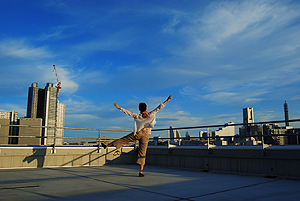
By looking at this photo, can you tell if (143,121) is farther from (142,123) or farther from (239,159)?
(239,159)

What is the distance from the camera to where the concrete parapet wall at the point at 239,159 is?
22.9 feet

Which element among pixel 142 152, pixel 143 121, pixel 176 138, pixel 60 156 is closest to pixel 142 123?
pixel 143 121

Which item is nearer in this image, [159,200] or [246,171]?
[159,200]

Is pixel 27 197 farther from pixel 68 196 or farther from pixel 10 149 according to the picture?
pixel 10 149

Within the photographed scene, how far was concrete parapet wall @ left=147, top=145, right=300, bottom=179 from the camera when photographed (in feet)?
22.9

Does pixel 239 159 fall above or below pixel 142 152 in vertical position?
below

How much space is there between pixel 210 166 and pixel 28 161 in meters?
6.86

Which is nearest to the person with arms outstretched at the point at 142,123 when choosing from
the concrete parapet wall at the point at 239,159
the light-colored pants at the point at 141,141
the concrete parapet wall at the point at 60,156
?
the light-colored pants at the point at 141,141

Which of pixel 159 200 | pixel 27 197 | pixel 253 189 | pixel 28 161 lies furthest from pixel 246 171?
pixel 28 161

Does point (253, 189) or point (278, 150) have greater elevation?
point (278, 150)

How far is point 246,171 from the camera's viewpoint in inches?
311

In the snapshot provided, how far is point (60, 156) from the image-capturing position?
9.94 m

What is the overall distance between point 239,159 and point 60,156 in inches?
273

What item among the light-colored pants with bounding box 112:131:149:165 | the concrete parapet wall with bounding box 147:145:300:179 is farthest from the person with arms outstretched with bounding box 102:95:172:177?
the concrete parapet wall with bounding box 147:145:300:179
